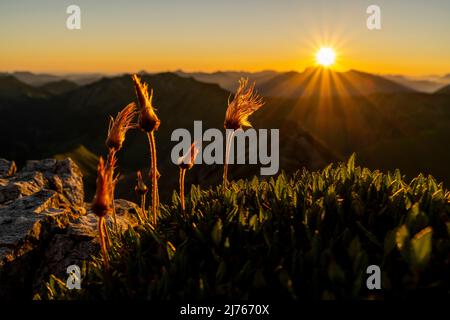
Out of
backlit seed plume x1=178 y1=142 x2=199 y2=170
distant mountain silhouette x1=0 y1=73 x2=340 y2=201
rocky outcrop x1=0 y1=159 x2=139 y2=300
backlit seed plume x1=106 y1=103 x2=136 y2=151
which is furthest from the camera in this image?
distant mountain silhouette x1=0 y1=73 x2=340 y2=201

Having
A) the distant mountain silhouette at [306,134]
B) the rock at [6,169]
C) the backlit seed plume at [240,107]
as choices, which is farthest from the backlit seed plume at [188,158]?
the distant mountain silhouette at [306,134]

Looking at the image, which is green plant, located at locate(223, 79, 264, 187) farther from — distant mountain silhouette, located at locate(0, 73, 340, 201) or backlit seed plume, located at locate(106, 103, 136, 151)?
distant mountain silhouette, located at locate(0, 73, 340, 201)

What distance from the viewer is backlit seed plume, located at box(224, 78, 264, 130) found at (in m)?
4.73

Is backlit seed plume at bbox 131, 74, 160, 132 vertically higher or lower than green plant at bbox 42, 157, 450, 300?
higher

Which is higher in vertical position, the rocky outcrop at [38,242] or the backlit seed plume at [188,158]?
the backlit seed plume at [188,158]

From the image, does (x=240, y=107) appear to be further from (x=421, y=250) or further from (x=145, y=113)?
(x=421, y=250)

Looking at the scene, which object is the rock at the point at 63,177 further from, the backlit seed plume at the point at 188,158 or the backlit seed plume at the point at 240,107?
the backlit seed plume at the point at 240,107

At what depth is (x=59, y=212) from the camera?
665 cm

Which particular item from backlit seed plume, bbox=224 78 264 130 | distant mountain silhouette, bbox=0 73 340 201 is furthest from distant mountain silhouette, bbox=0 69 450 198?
backlit seed plume, bbox=224 78 264 130

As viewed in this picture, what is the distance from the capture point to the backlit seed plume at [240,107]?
186 inches
